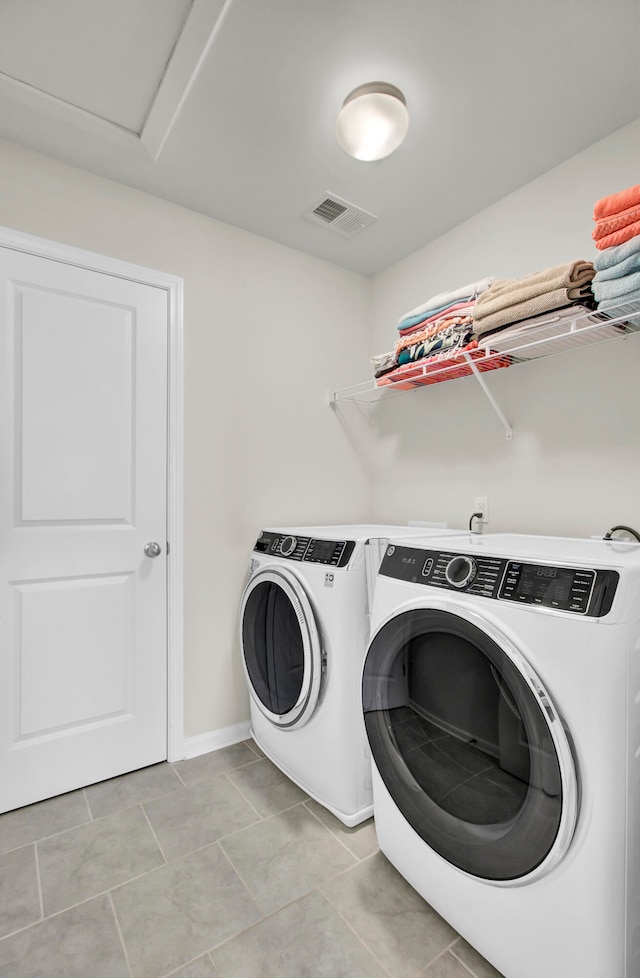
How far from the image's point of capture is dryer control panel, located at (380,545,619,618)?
931 millimetres

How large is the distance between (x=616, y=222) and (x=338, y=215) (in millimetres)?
1229

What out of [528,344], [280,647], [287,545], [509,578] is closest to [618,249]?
[528,344]

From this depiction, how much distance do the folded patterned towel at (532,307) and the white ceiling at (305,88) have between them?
25.5 inches

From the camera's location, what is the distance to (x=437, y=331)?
1918mm

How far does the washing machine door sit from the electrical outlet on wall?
95cm

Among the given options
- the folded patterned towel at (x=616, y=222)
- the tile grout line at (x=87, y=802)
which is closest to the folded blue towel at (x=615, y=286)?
the folded patterned towel at (x=616, y=222)

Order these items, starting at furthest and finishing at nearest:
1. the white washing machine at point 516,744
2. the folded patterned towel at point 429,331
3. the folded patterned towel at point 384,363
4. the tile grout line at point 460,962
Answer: the folded patterned towel at point 384,363
the folded patterned towel at point 429,331
the tile grout line at point 460,962
the white washing machine at point 516,744

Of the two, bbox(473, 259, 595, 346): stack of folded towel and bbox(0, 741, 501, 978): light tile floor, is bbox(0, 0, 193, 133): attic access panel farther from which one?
bbox(0, 741, 501, 978): light tile floor

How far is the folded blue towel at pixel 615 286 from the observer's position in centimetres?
130

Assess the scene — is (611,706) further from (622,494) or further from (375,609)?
(622,494)

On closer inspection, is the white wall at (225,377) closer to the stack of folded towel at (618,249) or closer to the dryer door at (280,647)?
the dryer door at (280,647)

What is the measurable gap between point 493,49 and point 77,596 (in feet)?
7.33

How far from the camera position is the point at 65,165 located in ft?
6.05

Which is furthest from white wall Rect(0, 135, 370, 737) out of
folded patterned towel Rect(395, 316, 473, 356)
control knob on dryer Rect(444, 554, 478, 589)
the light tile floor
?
control knob on dryer Rect(444, 554, 478, 589)
